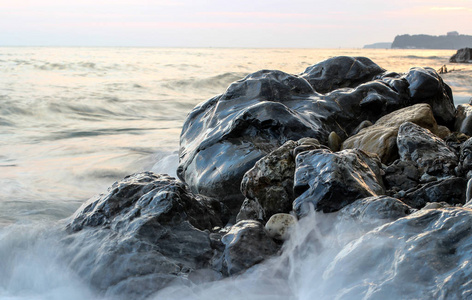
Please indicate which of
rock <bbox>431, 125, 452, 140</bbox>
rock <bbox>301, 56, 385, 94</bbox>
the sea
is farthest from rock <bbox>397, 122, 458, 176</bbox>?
rock <bbox>301, 56, 385, 94</bbox>

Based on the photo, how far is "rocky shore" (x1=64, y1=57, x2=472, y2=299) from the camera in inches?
73.3

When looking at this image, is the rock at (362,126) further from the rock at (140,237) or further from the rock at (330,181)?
the rock at (140,237)

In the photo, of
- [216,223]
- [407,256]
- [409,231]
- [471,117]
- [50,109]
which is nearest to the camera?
[407,256]

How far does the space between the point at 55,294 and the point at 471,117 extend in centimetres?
431

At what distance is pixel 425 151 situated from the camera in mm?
3361

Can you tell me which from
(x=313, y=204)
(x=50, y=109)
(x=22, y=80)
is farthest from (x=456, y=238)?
(x=22, y=80)

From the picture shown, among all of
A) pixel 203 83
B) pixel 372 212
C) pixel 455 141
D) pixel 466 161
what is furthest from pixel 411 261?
pixel 203 83

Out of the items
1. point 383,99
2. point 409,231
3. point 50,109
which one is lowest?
point 50,109

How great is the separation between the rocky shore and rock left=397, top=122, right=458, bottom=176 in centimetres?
1

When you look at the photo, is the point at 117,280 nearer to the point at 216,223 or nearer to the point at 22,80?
the point at 216,223

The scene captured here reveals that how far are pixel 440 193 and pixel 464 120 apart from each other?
89.1 inches

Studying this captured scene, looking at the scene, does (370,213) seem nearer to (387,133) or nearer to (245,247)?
(245,247)

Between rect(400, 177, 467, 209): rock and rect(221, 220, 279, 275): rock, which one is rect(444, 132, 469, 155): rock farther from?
rect(221, 220, 279, 275): rock

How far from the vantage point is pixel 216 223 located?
304 cm
